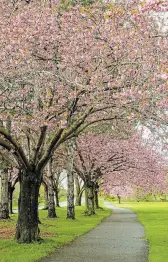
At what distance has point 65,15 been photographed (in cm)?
1680

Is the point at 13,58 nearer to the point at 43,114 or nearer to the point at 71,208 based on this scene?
the point at 43,114

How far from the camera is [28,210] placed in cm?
1630

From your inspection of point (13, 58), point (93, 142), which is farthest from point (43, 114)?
point (93, 142)

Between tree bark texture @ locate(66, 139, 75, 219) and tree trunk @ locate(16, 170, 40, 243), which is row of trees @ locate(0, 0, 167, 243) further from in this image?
tree bark texture @ locate(66, 139, 75, 219)

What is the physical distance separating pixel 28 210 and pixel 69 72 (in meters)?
5.57

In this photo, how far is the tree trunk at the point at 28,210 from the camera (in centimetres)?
1606

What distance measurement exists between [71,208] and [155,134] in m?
16.4

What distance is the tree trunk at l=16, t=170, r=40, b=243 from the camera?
632 inches

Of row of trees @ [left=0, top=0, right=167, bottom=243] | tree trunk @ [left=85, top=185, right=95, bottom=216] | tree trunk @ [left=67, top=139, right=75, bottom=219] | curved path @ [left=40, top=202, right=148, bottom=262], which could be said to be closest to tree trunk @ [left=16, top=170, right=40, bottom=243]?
row of trees @ [left=0, top=0, right=167, bottom=243]

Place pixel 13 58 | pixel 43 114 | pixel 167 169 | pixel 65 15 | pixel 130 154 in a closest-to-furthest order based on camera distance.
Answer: pixel 13 58
pixel 43 114
pixel 65 15
pixel 130 154
pixel 167 169

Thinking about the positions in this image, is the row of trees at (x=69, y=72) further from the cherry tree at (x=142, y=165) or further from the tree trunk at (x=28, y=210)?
the cherry tree at (x=142, y=165)

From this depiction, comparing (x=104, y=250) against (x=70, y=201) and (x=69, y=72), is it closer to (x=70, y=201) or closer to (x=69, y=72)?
(x=69, y=72)

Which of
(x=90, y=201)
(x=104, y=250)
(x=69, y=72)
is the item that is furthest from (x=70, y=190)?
(x=69, y=72)

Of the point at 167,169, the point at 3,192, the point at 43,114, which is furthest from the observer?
the point at 167,169
